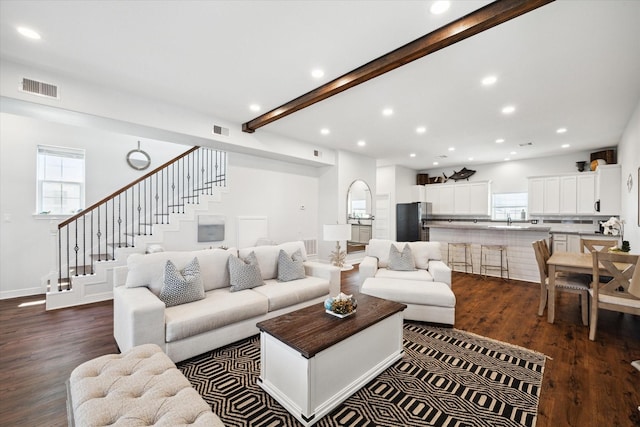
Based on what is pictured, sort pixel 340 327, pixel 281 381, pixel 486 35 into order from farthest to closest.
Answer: pixel 486 35, pixel 340 327, pixel 281 381

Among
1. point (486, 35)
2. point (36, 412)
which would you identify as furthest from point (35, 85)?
point (486, 35)

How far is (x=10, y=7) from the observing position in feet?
7.02

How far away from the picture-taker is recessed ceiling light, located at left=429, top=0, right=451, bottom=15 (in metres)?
2.05

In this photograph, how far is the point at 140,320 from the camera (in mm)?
2168

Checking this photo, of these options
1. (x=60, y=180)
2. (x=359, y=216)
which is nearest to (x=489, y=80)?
(x=359, y=216)

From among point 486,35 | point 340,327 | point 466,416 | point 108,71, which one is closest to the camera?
point 466,416

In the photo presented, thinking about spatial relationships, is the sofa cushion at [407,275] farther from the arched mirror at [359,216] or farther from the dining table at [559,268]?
the arched mirror at [359,216]

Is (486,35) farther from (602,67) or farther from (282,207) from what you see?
(282,207)

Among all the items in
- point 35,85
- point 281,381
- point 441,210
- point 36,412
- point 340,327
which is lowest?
point 36,412

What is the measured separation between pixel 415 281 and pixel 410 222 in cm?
507

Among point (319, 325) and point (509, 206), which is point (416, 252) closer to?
point (319, 325)

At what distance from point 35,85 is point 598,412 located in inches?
232

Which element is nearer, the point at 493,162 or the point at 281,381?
the point at 281,381

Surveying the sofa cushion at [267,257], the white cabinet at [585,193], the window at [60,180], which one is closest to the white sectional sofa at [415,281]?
the sofa cushion at [267,257]
